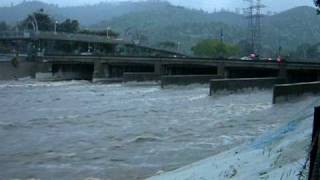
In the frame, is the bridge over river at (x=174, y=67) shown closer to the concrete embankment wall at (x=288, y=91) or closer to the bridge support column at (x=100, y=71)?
the bridge support column at (x=100, y=71)

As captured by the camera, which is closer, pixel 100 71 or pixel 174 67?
pixel 174 67

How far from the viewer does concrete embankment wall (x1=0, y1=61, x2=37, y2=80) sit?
323 ft

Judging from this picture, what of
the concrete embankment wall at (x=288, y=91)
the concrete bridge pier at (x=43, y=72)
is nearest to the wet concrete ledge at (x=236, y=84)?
the concrete embankment wall at (x=288, y=91)

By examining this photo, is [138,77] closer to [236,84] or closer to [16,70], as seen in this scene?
[236,84]

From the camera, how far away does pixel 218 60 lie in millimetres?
80625

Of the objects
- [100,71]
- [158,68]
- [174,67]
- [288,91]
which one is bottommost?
[100,71]

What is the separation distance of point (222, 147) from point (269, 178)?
50.7ft

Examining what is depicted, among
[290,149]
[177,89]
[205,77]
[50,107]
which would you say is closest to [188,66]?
[205,77]

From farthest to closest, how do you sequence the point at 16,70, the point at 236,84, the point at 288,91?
the point at 16,70, the point at 236,84, the point at 288,91

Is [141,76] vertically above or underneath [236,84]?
underneath

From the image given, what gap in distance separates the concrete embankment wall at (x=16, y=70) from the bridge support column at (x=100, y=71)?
1118cm

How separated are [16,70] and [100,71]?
1409 cm

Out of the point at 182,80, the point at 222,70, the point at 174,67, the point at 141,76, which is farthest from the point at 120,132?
the point at 174,67

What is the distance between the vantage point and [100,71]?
97.2 meters
